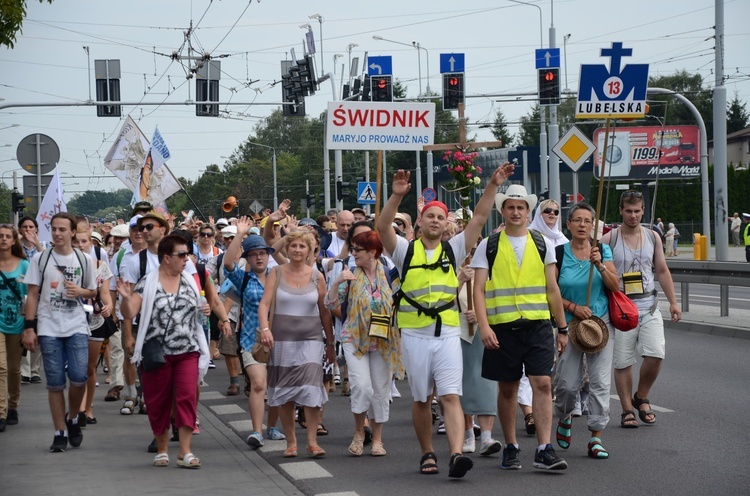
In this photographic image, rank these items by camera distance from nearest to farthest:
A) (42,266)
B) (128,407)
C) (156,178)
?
(42,266), (128,407), (156,178)

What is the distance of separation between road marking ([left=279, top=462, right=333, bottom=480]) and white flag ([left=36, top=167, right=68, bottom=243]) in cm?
599

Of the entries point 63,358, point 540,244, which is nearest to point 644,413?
point 540,244

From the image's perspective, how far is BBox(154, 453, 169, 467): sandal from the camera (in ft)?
27.8

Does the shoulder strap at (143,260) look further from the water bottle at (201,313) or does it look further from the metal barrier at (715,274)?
the metal barrier at (715,274)

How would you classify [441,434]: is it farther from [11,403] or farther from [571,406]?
[11,403]

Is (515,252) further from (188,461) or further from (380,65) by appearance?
(380,65)

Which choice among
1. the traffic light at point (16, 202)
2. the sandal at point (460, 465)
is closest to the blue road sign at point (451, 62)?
the traffic light at point (16, 202)

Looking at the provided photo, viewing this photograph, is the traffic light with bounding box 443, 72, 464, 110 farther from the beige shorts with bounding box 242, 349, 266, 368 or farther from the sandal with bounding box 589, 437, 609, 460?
the sandal with bounding box 589, 437, 609, 460

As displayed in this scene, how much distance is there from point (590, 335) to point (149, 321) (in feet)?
Result: 10.3

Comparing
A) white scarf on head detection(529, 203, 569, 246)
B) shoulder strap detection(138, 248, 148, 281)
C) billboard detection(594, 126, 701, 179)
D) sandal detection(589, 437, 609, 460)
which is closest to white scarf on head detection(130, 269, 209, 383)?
shoulder strap detection(138, 248, 148, 281)

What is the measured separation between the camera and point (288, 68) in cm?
3516

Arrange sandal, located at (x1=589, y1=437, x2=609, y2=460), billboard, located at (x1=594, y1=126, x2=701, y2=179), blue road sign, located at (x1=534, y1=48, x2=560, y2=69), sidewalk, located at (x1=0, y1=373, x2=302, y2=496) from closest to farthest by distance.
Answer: sidewalk, located at (x1=0, y1=373, x2=302, y2=496), sandal, located at (x1=589, y1=437, x2=609, y2=460), blue road sign, located at (x1=534, y1=48, x2=560, y2=69), billboard, located at (x1=594, y1=126, x2=701, y2=179)

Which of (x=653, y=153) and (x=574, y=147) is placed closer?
(x=574, y=147)

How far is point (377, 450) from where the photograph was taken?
8656 mm
